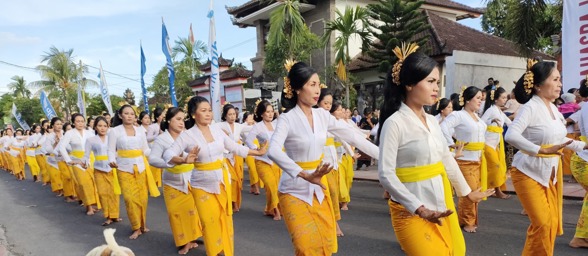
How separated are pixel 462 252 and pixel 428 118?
843mm

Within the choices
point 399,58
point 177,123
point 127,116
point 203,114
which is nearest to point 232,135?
point 127,116

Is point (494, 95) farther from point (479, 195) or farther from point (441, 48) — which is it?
point (441, 48)

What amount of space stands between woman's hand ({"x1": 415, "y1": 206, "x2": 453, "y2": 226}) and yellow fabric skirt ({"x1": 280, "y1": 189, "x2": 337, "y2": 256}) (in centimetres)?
121

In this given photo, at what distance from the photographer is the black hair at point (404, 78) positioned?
108 inches

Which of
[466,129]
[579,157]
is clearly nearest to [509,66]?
[466,129]

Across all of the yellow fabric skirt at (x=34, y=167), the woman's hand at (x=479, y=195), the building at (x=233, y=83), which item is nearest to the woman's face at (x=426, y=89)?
the woman's hand at (x=479, y=195)

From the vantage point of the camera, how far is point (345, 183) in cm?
780

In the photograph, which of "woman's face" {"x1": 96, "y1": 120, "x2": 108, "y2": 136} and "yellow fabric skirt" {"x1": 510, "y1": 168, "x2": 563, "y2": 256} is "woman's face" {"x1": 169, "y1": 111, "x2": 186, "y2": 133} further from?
"yellow fabric skirt" {"x1": 510, "y1": 168, "x2": 563, "y2": 256}

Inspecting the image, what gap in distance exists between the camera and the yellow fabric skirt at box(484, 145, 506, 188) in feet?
23.3

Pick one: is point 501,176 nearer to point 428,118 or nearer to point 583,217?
point 583,217

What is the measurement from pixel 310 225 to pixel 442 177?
1192 millimetres

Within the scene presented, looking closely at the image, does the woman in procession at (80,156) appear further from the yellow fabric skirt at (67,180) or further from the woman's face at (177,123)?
the woman's face at (177,123)

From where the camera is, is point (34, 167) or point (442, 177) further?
point (34, 167)

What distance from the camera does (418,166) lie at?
108 inches
